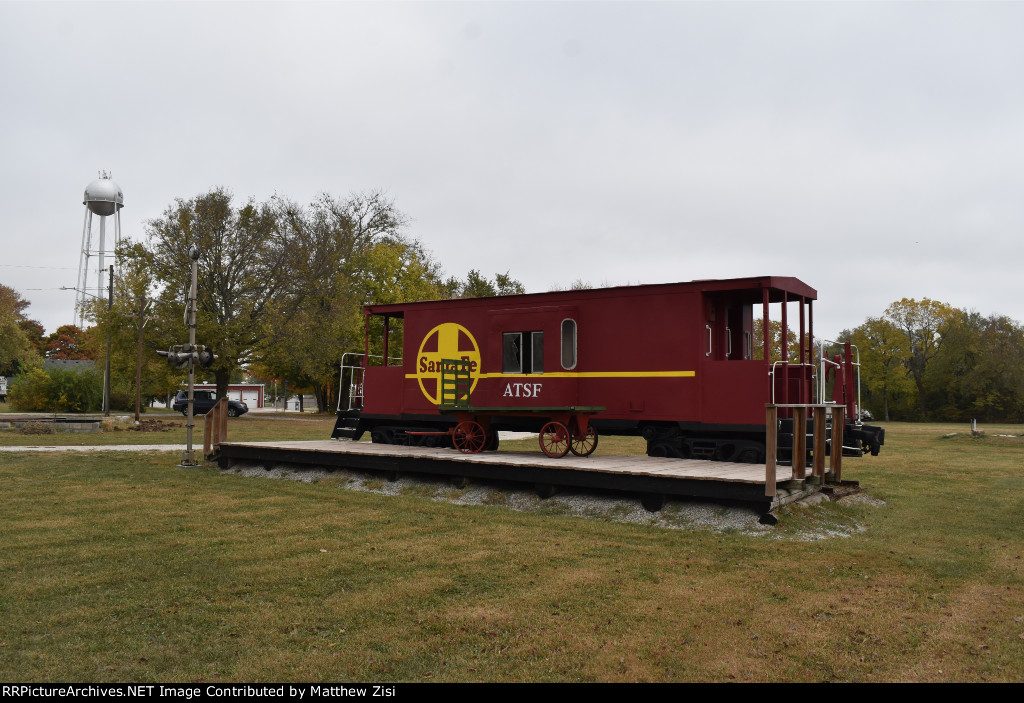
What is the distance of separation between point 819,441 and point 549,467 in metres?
3.81

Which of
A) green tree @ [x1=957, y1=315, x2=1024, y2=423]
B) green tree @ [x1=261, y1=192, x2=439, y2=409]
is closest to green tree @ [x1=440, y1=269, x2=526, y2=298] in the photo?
green tree @ [x1=261, y1=192, x2=439, y2=409]

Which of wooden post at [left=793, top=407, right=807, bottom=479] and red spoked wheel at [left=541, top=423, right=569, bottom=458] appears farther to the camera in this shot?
red spoked wheel at [left=541, top=423, right=569, bottom=458]

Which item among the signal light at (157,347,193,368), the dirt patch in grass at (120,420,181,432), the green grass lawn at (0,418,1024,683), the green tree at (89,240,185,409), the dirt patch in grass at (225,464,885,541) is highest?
the green tree at (89,240,185,409)

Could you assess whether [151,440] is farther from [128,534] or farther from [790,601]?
[790,601]

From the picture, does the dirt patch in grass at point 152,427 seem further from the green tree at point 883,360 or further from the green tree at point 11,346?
the green tree at point 883,360

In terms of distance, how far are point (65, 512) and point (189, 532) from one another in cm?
250

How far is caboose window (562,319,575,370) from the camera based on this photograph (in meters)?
13.0

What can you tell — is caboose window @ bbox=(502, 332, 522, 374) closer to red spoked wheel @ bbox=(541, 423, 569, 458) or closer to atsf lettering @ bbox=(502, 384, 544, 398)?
atsf lettering @ bbox=(502, 384, 544, 398)

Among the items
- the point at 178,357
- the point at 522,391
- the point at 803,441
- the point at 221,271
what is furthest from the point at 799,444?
the point at 221,271

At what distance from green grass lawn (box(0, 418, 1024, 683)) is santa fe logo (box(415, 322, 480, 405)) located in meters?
4.06

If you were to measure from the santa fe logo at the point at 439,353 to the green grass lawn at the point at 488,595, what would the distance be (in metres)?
4.06

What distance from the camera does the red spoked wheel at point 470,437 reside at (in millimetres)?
13484

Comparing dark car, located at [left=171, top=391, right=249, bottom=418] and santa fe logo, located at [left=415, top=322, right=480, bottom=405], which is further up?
santa fe logo, located at [left=415, top=322, right=480, bottom=405]

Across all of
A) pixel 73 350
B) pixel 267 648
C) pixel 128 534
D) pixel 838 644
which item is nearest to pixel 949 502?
pixel 838 644
